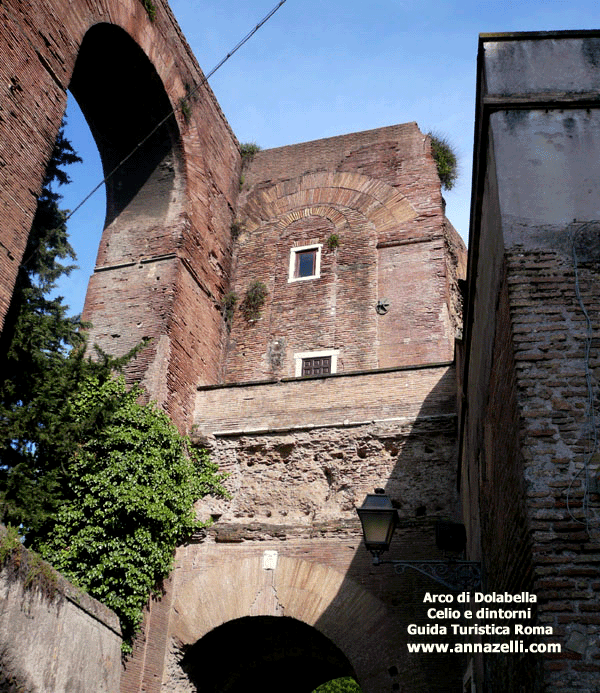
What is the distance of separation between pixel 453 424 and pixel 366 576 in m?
2.32

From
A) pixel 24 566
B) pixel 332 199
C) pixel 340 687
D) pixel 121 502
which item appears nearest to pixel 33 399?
pixel 121 502

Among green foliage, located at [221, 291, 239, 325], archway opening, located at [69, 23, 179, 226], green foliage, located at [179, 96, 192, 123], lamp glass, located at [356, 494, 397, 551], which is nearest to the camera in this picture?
lamp glass, located at [356, 494, 397, 551]

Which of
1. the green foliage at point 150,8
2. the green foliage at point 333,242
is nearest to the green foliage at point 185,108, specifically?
the green foliage at point 150,8

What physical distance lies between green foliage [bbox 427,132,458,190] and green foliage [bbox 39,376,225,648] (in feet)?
26.0

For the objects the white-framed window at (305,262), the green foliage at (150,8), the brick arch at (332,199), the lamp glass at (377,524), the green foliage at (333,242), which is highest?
the green foliage at (150,8)

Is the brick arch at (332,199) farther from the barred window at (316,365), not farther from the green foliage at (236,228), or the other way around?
the barred window at (316,365)

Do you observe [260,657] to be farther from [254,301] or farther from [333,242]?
[333,242]

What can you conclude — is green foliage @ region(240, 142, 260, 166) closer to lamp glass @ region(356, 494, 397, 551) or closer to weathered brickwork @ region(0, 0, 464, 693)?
weathered brickwork @ region(0, 0, 464, 693)

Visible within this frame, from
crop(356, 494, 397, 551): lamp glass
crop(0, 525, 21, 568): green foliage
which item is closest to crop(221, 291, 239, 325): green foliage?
crop(0, 525, 21, 568): green foliage

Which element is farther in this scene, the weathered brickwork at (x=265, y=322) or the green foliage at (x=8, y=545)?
the weathered brickwork at (x=265, y=322)

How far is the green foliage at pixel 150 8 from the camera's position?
1206cm

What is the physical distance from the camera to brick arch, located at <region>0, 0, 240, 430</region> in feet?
37.0

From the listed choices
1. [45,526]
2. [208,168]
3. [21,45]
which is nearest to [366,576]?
[45,526]

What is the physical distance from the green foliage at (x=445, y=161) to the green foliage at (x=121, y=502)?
793 centimetres
